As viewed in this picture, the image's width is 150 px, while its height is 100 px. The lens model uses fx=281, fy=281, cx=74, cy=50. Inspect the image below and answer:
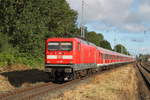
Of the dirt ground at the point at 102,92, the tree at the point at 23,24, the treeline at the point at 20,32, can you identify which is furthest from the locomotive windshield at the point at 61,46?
the tree at the point at 23,24

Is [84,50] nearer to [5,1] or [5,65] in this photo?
[5,65]

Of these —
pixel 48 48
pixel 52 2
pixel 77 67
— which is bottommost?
pixel 77 67

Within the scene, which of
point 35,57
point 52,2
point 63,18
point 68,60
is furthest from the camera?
point 63,18

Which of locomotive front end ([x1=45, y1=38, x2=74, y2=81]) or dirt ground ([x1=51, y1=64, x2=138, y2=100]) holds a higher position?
locomotive front end ([x1=45, y1=38, x2=74, y2=81])

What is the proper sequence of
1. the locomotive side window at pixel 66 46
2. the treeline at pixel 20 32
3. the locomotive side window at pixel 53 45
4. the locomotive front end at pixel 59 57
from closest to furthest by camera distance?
the locomotive front end at pixel 59 57
the locomotive side window at pixel 66 46
the locomotive side window at pixel 53 45
the treeline at pixel 20 32

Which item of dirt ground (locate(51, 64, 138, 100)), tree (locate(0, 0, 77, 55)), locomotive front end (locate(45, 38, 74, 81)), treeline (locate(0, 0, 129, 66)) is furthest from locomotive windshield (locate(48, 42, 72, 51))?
tree (locate(0, 0, 77, 55))

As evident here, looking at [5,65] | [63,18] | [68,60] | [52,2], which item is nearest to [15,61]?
[5,65]

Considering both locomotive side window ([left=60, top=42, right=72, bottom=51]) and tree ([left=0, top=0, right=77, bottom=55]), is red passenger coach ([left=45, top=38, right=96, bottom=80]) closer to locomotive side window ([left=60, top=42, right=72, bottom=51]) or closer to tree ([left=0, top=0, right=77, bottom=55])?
locomotive side window ([left=60, top=42, right=72, bottom=51])

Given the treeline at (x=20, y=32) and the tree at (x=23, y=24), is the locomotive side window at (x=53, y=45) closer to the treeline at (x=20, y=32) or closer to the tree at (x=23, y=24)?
the treeline at (x=20, y=32)

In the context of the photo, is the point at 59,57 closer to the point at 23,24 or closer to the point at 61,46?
the point at 61,46

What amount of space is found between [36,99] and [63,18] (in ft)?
113

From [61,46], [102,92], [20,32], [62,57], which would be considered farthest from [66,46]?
[20,32]

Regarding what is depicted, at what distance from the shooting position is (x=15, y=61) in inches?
1148

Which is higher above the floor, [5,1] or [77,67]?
[5,1]
